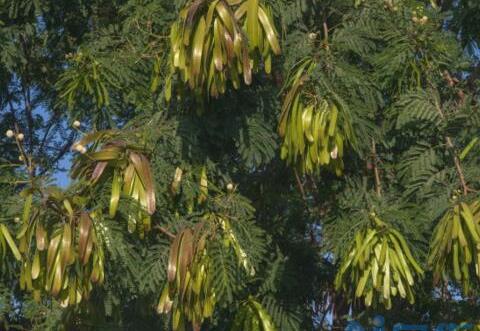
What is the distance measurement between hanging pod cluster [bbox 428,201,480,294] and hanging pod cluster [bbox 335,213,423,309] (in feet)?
0.36

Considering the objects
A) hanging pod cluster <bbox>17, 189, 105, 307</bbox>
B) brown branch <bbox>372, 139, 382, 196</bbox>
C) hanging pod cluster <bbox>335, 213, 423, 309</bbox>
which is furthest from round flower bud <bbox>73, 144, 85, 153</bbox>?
brown branch <bbox>372, 139, 382, 196</bbox>

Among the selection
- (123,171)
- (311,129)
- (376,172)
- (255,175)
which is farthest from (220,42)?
(255,175)

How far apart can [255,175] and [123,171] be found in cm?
120

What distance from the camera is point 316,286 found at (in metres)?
5.72

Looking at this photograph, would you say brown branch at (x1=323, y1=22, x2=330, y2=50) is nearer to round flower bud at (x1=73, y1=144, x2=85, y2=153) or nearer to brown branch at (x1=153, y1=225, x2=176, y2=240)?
brown branch at (x1=153, y1=225, x2=176, y2=240)

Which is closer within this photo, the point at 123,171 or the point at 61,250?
the point at 61,250

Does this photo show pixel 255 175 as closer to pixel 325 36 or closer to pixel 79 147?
pixel 325 36

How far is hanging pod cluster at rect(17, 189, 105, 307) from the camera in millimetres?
4309

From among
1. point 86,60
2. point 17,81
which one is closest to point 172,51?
point 86,60

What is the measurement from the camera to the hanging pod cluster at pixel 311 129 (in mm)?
4738

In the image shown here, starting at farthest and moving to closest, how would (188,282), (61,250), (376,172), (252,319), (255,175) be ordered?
1. (255,175)
2. (376,172)
3. (252,319)
4. (188,282)
5. (61,250)

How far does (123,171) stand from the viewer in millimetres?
4719

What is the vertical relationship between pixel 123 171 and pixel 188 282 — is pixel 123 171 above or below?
above

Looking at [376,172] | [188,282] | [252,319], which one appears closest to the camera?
[188,282]
